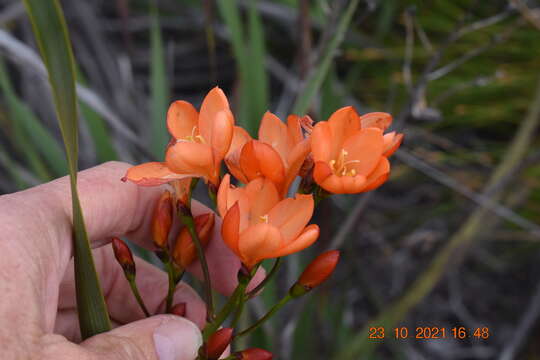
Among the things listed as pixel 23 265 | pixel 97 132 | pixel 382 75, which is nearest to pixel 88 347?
pixel 23 265

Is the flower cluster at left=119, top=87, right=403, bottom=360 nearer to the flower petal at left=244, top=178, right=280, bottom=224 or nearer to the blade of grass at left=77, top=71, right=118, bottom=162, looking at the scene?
the flower petal at left=244, top=178, right=280, bottom=224

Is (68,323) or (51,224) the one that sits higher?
(51,224)

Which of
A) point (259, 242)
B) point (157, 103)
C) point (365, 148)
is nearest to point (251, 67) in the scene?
point (157, 103)

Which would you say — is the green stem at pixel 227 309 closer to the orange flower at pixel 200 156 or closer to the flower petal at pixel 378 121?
the orange flower at pixel 200 156

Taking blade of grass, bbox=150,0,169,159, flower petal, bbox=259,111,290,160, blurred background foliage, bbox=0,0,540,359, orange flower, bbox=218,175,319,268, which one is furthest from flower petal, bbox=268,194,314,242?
blade of grass, bbox=150,0,169,159

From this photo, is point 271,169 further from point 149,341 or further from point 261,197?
point 149,341
